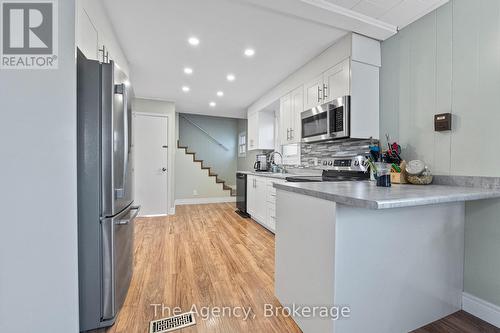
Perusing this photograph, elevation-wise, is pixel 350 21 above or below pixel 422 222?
above

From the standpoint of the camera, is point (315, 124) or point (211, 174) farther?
point (211, 174)

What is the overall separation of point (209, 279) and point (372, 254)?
1509 millimetres

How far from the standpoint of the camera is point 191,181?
20.1 ft

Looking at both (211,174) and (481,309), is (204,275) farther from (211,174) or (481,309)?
(211,174)

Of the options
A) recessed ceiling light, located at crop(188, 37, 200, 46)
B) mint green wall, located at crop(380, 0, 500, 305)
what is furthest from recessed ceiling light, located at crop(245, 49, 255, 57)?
mint green wall, located at crop(380, 0, 500, 305)

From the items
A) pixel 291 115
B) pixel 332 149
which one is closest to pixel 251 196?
pixel 291 115

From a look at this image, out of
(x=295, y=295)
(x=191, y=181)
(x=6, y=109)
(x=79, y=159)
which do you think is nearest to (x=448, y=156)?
(x=295, y=295)

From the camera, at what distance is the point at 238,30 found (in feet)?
7.54

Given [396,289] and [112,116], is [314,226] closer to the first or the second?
[396,289]

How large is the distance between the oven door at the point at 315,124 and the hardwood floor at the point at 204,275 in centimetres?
161

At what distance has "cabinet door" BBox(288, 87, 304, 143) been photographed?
3.21 meters

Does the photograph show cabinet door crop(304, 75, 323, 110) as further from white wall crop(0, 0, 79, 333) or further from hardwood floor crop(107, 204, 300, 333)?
white wall crop(0, 0, 79, 333)

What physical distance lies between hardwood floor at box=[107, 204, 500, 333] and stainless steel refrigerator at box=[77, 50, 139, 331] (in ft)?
0.88

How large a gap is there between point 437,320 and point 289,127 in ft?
9.16
